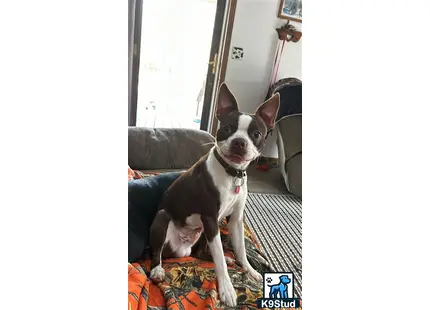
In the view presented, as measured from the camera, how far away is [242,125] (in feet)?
1.47

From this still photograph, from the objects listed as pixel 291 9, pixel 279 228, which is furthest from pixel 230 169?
pixel 291 9

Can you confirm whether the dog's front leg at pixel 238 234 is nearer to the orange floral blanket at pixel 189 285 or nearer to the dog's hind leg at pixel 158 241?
the orange floral blanket at pixel 189 285

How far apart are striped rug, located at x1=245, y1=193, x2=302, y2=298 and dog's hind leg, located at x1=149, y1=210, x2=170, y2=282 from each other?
165 millimetres

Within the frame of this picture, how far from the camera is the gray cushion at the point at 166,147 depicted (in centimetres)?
52

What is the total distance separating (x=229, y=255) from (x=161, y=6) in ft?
1.40

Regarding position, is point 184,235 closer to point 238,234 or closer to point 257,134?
point 238,234

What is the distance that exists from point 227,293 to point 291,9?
43cm

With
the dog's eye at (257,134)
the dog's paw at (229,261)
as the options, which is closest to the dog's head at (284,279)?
the dog's paw at (229,261)

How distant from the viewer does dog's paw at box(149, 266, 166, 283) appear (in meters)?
0.46

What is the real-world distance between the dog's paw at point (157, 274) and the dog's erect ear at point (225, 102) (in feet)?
0.89
